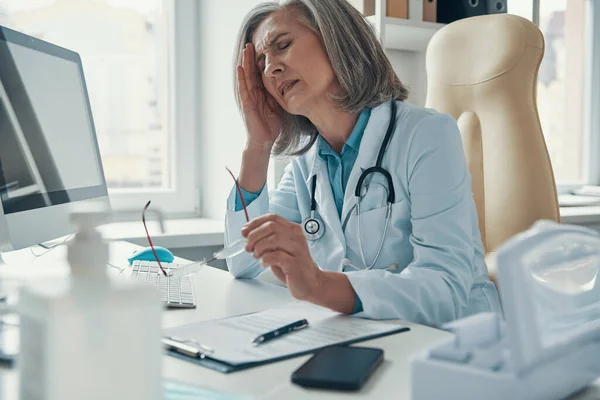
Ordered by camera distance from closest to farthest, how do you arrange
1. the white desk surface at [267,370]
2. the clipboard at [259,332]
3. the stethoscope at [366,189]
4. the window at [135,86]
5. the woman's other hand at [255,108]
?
1. the white desk surface at [267,370]
2. the clipboard at [259,332]
3. the stethoscope at [366,189]
4. the woman's other hand at [255,108]
5. the window at [135,86]

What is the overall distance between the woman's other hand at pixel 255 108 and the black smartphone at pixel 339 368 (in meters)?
0.88

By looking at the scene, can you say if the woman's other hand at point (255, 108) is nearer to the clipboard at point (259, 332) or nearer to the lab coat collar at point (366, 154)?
the lab coat collar at point (366, 154)

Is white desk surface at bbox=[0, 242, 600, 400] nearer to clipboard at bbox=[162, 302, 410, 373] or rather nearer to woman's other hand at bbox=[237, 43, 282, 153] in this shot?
clipboard at bbox=[162, 302, 410, 373]

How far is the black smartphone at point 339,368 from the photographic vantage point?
0.68 meters

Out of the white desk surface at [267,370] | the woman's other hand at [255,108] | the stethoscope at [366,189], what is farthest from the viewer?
the woman's other hand at [255,108]

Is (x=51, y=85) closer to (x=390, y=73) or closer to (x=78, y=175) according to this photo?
(x=78, y=175)

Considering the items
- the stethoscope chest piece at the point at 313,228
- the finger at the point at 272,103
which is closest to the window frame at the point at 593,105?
the finger at the point at 272,103

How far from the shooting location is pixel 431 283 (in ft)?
3.72

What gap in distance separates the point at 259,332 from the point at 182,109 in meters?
1.78

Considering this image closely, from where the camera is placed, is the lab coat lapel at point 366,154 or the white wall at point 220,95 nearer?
the lab coat lapel at point 366,154

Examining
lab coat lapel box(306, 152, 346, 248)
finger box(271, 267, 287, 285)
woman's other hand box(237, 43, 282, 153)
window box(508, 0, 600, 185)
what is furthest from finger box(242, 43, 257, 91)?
window box(508, 0, 600, 185)

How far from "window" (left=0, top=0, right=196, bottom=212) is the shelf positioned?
2.46ft

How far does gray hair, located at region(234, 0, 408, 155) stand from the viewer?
1464 millimetres

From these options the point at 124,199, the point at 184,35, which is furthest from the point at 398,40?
the point at 124,199
